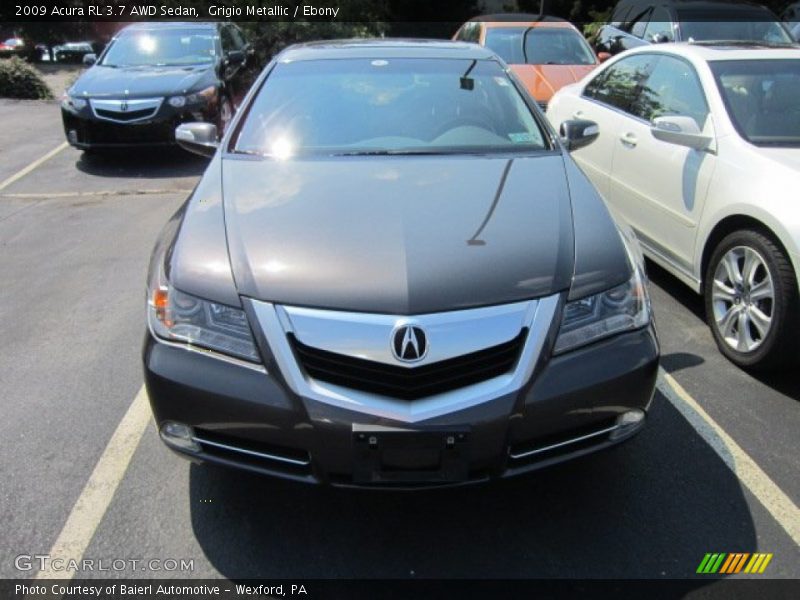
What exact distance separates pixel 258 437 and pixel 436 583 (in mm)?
766

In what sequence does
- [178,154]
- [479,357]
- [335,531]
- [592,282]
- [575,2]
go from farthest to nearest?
[575,2] → [178,154] → [335,531] → [592,282] → [479,357]

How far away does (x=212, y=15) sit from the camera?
729 inches

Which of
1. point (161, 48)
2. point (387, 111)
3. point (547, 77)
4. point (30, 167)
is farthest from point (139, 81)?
point (387, 111)

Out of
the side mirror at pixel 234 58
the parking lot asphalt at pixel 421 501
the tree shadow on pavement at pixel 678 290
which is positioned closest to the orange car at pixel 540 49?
the side mirror at pixel 234 58

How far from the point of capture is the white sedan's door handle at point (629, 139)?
15.9 feet

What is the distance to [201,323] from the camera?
2395mm

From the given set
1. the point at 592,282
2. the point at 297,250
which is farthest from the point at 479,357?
the point at 297,250

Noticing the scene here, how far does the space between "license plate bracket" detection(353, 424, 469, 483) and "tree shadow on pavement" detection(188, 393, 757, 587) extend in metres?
0.10

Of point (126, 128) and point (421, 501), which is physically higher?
point (421, 501)

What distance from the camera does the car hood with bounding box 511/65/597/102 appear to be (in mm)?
8777

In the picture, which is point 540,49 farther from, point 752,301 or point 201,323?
point 201,323

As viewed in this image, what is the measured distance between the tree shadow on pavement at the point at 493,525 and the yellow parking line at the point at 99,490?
1.07 feet

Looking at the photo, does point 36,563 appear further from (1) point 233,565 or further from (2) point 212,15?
(2) point 212,15

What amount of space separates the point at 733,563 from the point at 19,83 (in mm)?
15142
